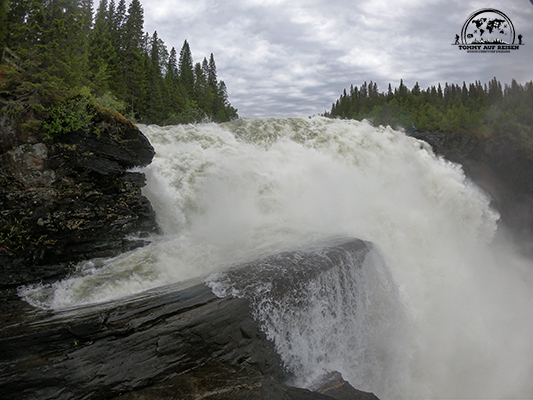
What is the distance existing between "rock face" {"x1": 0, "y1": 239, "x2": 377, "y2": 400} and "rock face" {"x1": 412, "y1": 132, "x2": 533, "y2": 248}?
32036 millimetres

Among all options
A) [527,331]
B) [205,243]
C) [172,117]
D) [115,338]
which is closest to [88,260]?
[205,243]

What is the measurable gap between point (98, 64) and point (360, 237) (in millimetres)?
23928

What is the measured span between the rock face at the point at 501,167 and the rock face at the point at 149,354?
105 feet

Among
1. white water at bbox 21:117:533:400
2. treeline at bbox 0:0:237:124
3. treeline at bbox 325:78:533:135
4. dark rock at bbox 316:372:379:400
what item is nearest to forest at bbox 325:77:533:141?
treeline at bbox 325:78:533:135

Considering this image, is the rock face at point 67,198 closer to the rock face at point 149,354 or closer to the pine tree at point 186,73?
the rock face at point 149,354

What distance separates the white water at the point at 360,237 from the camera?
7.21m

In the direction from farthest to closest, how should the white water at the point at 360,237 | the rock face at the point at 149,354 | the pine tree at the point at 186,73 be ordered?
1. the pine tree at the point at 186,73
2. the white water at the point at 360,237
3. the rock face at the point at 149,354

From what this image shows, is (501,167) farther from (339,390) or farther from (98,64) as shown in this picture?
(98,64)

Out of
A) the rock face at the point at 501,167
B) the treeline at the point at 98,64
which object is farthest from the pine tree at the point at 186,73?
the rock face at the point at 501,167

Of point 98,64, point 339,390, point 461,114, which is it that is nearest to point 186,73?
point 98,64

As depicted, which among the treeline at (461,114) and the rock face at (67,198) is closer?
the rock face at (67,198)

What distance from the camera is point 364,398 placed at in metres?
5.57

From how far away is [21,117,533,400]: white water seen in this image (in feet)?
23.6

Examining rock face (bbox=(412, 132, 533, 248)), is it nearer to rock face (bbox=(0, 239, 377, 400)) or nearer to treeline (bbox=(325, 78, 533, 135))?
treeline (bbox=(325, 78, 533, 135))
